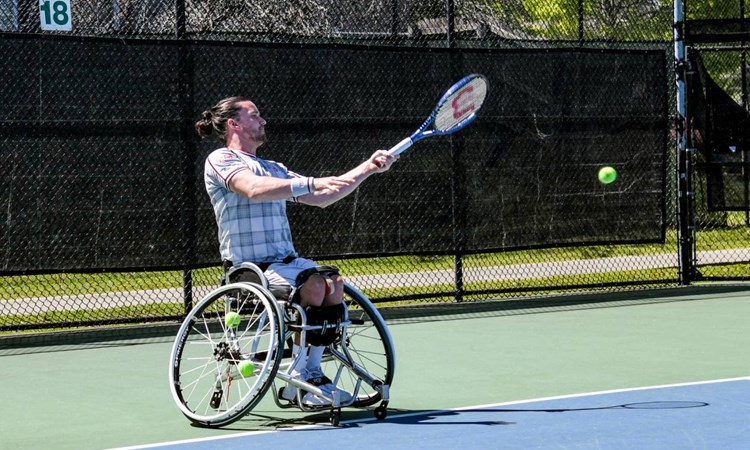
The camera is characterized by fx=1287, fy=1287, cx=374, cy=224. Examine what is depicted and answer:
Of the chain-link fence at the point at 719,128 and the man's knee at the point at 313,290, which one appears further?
the chain-link fence at the point at 719,128

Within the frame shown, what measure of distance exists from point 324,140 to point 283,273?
152 inches

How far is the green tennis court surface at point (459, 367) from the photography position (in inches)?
229

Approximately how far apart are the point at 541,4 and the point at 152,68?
19.0 ft

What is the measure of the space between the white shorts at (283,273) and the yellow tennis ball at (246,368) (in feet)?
1.34

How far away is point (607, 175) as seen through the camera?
10586mm

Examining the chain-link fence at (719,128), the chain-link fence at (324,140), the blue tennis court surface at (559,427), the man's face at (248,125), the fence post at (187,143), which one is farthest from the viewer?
the chain-link fence at (719,128)

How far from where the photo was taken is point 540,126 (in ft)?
34.0

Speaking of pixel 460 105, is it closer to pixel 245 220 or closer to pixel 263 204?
pixel 263 204

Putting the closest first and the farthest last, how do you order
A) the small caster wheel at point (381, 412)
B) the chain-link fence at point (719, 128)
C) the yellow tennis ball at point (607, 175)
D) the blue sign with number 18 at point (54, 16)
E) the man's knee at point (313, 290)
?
the man's knee at point (313, 290), the small caster wheel at point (381, 412), the blue sign with number 18 at point (54, 16), the yellow tennis ball at point (607, 175), the chain-link fence at point (719, 128)

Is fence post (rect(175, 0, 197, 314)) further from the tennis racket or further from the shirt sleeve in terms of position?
the tennis racket

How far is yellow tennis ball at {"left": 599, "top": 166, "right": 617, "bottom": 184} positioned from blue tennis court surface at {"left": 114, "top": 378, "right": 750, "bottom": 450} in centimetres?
447

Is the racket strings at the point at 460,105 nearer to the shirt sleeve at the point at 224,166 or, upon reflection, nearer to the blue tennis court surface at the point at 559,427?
the shirt sleeve at the point at 224,166

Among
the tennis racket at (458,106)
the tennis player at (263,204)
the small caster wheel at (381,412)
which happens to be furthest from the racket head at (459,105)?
the small caster wheel at (381,412)

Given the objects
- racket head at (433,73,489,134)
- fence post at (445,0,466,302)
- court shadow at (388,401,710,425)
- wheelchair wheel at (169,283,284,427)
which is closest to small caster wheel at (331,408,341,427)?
court shadow at (388,401,710,425)
